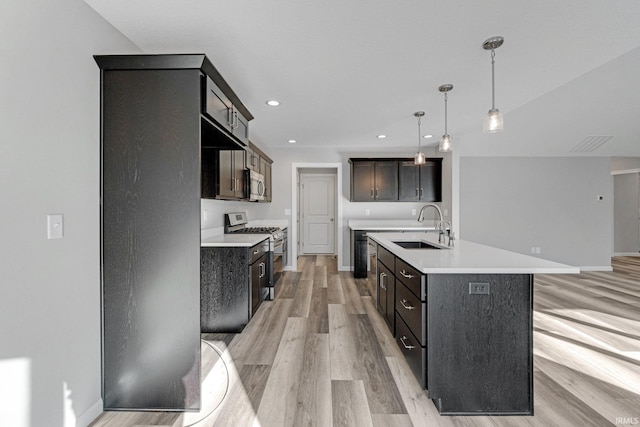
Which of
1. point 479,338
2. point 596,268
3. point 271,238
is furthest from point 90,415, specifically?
point 596,268

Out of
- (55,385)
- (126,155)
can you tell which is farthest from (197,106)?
(55,385)

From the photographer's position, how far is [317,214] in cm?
746

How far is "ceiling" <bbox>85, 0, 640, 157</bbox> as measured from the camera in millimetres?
1657

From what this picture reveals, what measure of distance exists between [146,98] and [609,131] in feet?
21.8

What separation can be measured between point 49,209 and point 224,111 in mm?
1161

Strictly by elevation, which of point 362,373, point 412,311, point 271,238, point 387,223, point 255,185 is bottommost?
point 362,373

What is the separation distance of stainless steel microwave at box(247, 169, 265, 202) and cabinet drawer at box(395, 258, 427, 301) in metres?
2.38

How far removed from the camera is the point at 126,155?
66.3 inches

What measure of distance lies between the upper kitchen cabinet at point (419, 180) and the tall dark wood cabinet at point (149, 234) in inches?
160

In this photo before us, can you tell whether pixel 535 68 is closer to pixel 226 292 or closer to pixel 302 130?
pixel 302 130

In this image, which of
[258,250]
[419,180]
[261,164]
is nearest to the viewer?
[258,250]

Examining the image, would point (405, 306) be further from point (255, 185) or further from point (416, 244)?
point (255, 185)

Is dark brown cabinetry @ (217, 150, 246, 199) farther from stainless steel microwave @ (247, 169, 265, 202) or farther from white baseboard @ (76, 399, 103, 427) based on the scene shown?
white baseboard @ (76, 399, 103, 427)

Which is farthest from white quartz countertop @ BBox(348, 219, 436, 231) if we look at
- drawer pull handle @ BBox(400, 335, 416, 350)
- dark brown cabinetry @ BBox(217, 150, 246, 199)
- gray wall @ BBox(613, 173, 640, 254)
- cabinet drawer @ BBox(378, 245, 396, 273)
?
gray wall @ BBox(613, 173, 640, 254)
